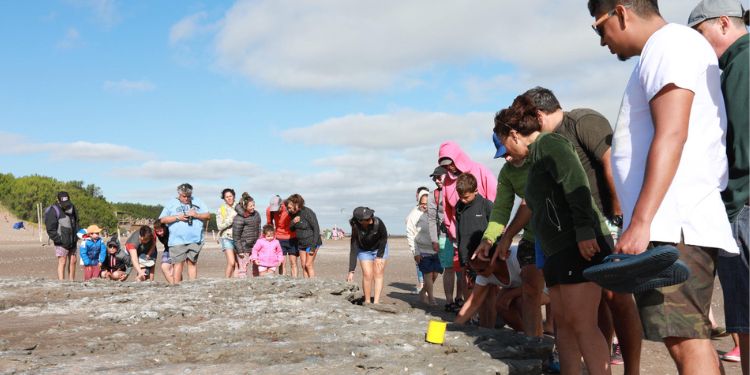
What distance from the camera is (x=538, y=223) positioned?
381cm

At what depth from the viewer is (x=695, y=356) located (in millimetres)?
2379

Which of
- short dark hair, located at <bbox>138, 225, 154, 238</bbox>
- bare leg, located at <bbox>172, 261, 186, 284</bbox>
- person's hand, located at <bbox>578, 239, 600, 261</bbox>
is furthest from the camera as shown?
short dark hair, located at <bbox>138, 225, 154, 238</bbox>

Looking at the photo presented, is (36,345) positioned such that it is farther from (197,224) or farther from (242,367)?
(197,224)

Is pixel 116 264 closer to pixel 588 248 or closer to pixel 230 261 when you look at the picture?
pixel 230 261

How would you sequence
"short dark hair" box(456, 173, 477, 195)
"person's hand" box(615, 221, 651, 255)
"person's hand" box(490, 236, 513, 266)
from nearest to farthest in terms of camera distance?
"person's hand" box(615, 221, 651, 255) < "person's hand" box(490, 236, 513, 266) < "short dark hair" box(456, 173, 477, 195)

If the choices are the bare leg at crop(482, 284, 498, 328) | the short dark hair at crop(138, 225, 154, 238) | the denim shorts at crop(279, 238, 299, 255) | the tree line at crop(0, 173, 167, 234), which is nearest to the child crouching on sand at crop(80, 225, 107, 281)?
the short dark hair at crop(138, 225, 154, 238)

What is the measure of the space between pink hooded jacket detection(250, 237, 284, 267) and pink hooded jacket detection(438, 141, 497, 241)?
404cm

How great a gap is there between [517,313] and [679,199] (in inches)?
153

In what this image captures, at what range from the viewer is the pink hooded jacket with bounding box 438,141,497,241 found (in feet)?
24.4

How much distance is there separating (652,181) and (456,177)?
5.49 metres

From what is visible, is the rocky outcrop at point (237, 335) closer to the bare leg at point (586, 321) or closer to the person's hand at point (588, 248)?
the bare leg at point (586, 321)

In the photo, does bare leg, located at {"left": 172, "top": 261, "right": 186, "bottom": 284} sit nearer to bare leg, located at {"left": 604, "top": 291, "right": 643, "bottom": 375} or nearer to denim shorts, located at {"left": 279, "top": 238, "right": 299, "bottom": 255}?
denim shorts, located at {"left": 279, "top": 238, "right": 299, "bottom": 255}

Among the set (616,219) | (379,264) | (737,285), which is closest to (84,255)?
(379,264)

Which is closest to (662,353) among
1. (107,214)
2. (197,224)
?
(197,224)
